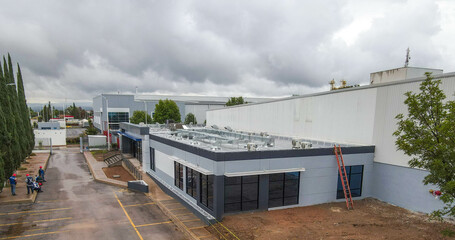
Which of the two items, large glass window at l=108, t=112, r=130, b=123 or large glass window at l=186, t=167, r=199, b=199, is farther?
large glass window at l=108, t=112, r=130, b=123

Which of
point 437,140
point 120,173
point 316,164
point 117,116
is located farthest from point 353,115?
point 117,116

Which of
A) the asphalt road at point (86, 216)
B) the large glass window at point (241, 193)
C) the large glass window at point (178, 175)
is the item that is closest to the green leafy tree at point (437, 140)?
the large glass window at point (241, 193)

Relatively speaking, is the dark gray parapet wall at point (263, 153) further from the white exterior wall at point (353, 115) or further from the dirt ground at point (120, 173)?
the dirt ground at point (120, 173)

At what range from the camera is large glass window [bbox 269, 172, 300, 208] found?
1794 cm

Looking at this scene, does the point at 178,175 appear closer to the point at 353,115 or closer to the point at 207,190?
the point at 207,190

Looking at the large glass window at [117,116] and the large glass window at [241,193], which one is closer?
the large glass window at [241,193]

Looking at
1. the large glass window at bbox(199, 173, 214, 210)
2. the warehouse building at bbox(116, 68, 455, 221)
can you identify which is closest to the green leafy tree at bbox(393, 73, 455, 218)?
the warehouse building at bbox(116, 68, 455, 221)

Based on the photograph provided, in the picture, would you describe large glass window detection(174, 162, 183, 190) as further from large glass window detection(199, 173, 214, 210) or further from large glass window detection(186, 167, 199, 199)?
large glass window detection(199, 173, 214, 210)

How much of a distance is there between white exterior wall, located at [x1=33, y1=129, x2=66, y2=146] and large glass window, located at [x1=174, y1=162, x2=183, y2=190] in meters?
46.3

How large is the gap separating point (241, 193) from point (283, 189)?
339cm

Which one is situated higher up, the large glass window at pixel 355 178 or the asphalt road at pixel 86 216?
the large glass window at pixel 355 178

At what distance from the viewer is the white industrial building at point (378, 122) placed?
1798 centimetres

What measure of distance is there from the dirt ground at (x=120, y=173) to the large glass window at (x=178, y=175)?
9.73m

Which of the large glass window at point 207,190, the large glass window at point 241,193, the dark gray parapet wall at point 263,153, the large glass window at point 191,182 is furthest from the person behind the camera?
the large glass window at point 191,182
